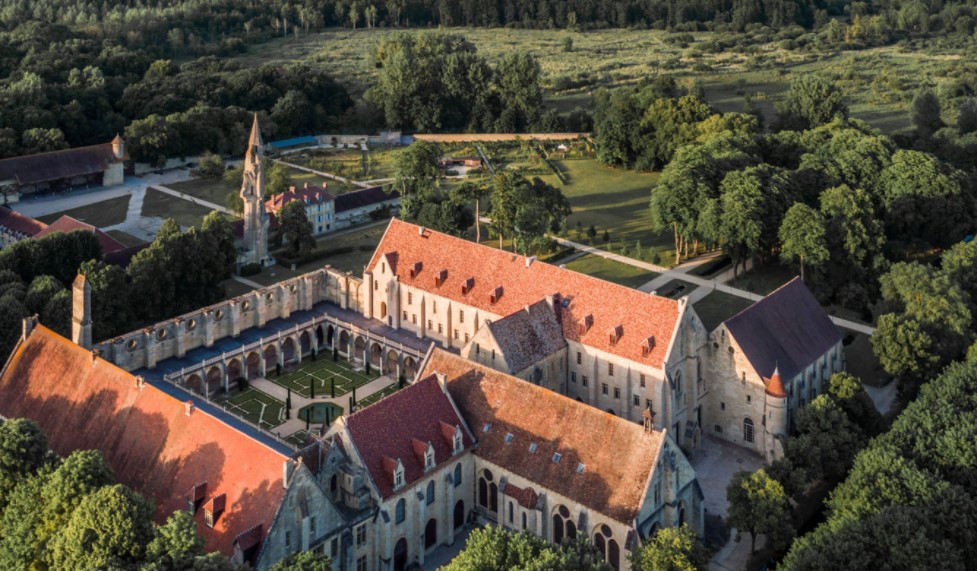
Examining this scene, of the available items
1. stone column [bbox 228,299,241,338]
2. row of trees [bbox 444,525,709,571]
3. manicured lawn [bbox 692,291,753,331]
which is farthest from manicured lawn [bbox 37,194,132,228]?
row of trees [bbox 444,525,709,571]

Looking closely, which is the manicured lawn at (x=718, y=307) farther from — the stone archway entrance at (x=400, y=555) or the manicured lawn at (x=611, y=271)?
the stone archway entrance at (x=400, y=555)

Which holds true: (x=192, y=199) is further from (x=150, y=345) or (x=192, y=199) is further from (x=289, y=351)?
(x=150, y=345)

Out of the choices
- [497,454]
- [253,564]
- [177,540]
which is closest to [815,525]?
[497,454]

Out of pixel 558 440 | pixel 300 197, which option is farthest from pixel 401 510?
pixel 300 197

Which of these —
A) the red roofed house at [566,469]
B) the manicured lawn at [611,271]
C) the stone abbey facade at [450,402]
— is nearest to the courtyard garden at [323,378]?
the stone abbey facade at [450,402]

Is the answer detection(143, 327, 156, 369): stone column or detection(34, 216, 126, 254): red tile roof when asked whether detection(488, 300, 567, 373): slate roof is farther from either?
detection(34, 216, 126, 254): red tile roof

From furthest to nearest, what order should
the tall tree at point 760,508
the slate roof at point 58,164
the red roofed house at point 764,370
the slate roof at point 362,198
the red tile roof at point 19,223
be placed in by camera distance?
the slate roof at point 58,164 → the slate roof at point 362,198 → the red tile roof at point 19,223 → the red roofed house at point 764,370 → the tall tree at point 760,508
